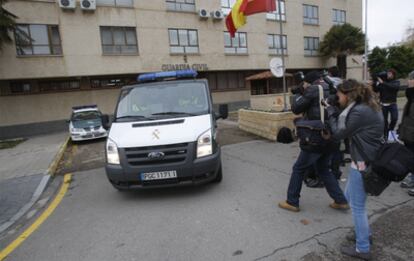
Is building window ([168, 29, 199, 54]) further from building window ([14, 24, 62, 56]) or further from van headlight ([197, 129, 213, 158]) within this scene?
van headlight ([197, 129, 213, 158])

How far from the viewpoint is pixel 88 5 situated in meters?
16.8

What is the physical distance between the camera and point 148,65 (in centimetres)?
1919

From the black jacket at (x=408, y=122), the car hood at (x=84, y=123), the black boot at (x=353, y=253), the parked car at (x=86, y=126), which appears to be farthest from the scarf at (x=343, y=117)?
the car hood at (x=84, y=123)

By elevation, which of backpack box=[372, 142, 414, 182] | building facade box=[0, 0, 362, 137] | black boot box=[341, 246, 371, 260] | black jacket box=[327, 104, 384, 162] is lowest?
black boot box=[341, 246, 371, 260]

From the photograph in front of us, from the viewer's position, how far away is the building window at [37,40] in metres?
16.0

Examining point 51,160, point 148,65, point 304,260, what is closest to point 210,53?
point 148,65

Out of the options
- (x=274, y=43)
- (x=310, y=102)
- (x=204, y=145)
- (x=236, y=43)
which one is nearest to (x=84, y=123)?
(x=204, y=145)

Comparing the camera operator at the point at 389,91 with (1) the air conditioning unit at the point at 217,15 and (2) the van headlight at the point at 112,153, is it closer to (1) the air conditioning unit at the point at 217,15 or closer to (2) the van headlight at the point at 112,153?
(2) the van headlight at the point at 112,153

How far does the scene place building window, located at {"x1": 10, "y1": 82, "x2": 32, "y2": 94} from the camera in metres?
16.9

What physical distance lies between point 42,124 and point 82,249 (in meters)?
17.1

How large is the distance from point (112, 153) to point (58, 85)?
1629 centimetres

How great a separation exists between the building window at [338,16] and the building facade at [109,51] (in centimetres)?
708

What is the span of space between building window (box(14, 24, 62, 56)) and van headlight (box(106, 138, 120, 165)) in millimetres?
15414

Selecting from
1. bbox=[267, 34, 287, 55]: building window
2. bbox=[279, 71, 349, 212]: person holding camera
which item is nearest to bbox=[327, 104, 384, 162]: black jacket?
bbox=[279, 71, 349, 212]: person holding camera
